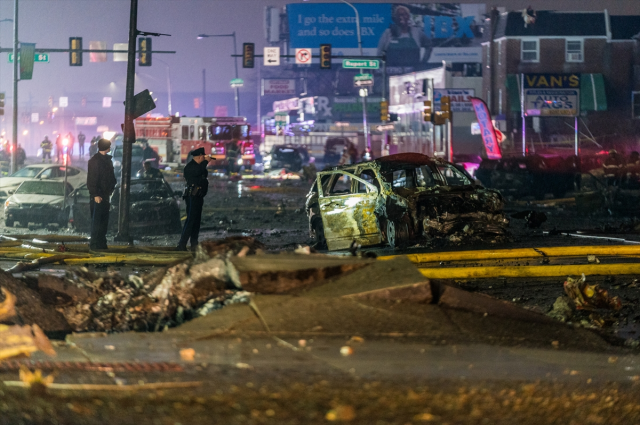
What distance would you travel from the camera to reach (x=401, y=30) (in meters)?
94.2

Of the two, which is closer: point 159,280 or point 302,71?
point 159,280

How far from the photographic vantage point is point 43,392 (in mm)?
4652

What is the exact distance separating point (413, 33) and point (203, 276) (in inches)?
3610

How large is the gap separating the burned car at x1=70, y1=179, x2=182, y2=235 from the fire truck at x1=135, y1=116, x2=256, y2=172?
23332mm

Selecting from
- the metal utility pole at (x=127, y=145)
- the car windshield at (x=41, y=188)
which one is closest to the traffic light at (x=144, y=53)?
the car windshield at (x=41, y=188)

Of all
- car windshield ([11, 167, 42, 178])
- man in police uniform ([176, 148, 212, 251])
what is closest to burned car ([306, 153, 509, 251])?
man in police uniform ([176, 148, 212, 251])

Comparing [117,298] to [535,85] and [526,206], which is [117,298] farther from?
[535,85]

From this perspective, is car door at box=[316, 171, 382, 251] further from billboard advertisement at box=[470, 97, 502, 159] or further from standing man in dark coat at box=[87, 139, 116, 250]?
billboard advertisement at box=[470, 97, 502, 159]

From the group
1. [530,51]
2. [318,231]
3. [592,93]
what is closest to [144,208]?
[318,231]

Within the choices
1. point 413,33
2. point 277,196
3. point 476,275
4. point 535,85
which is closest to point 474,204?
point 476,275

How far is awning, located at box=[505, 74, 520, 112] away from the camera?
160 feet

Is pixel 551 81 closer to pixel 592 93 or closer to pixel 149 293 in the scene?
pixel 592 93

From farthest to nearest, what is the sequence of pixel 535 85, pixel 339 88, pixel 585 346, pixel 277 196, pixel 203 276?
pixel 339 88
pixel 535 85
pixel 277 196
pixel 203 276
pixel 585 346

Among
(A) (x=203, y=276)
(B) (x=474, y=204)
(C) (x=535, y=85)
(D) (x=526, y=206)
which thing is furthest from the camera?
(C) (x=535, y=85)
